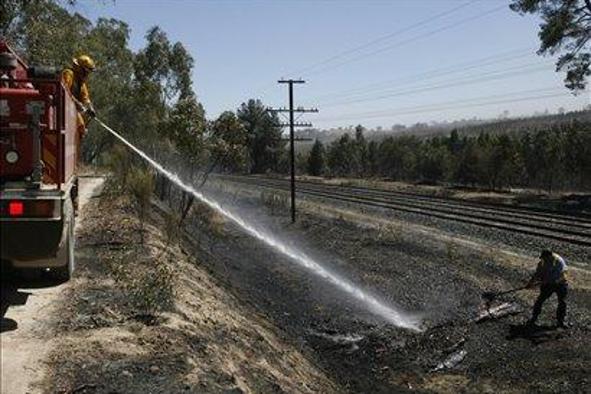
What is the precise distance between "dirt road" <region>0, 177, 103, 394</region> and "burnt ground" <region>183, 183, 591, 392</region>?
15.3 ft

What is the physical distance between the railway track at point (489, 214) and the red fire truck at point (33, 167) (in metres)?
17.5

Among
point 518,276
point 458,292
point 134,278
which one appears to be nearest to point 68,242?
point 134,278

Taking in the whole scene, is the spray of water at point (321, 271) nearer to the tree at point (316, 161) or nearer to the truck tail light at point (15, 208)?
the truck tail light at point (15, 208)

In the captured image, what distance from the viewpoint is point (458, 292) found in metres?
16.8

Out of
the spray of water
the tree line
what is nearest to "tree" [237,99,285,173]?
the tree line

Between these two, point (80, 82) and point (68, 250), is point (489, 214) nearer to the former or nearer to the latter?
point (80, 82)

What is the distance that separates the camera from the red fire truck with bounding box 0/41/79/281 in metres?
6.68

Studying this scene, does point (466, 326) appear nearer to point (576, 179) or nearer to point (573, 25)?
point (573, 25)

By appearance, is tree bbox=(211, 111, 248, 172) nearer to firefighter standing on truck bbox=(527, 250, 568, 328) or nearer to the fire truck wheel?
firefighter standing on truck bbox=(527, 250, 568, 328)

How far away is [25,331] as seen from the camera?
7.72 meters

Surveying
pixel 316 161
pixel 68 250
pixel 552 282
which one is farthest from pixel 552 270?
pixel 316 161

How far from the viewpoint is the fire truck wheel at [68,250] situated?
7.81 meters

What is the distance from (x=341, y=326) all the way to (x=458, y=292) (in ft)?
11.4

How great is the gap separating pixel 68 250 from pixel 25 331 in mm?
1042
